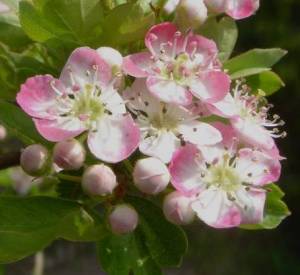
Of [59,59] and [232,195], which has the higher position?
[59,59]

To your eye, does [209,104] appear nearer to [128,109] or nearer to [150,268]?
[128,109]

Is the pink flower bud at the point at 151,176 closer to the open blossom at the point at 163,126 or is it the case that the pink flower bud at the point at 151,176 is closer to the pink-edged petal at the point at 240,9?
the open blossom at the point at 163,126

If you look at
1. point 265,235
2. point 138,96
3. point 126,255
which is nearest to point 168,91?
point 138,96

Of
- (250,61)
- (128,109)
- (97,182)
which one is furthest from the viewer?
(250,61)

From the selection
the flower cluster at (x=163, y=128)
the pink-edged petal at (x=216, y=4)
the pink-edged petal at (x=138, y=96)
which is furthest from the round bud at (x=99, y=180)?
the pink-edged petal at (x=216, y=4)

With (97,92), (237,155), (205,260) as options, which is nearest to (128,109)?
(97,92)

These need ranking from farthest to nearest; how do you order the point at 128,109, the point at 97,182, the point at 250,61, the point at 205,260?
the point at 205,260, the point at 250,61, the point at 128,109, the point at 97,182

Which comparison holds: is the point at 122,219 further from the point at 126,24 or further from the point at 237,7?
the point at 237,7

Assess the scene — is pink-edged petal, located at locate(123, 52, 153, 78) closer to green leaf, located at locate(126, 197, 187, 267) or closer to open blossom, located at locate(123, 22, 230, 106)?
open blossom, located at locate(123, 22, 230, 106)
